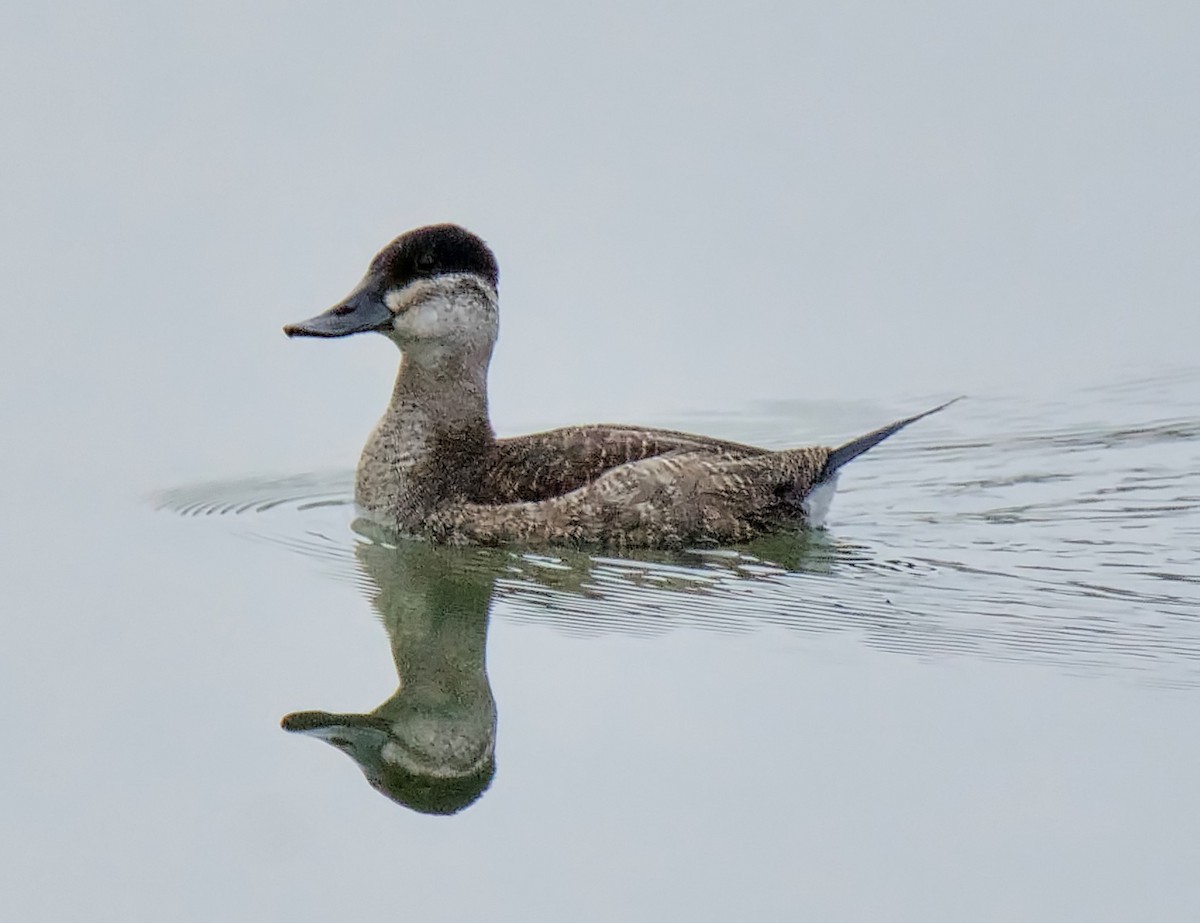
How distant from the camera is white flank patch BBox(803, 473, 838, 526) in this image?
909cm

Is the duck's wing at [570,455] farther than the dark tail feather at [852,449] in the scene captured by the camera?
No

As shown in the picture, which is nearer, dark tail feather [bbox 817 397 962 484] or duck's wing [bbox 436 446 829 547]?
duck's wing [bbox 436 446 829 547]

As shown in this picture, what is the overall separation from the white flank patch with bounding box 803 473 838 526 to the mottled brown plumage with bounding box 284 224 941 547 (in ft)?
0.09

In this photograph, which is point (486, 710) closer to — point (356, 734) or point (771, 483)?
point (356, 734)

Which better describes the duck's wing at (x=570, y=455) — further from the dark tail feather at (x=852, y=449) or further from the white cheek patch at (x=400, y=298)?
the white cheek patch at (x=400, y=298)

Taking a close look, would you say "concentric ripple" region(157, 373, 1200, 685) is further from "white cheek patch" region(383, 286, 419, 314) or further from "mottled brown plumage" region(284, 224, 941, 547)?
"white cheek patch" region(383, 286, 419, 314)

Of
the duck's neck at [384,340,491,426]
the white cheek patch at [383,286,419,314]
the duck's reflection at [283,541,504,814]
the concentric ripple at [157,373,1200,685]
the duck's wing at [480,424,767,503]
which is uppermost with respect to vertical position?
the white cheek patch at [383,286,419,314]

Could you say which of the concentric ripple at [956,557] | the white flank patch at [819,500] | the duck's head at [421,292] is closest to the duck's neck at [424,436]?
the duck's head at [421,292]

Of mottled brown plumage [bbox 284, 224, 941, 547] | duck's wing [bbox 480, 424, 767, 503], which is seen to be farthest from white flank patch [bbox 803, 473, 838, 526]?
duck's wing [bbox 480, 424, 767, 503]

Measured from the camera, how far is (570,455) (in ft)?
29.2

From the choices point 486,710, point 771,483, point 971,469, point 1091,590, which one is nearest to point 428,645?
point 486,710

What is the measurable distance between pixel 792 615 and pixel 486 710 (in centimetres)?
145

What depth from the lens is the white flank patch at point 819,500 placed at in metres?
9.09

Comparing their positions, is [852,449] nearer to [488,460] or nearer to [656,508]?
[656,508]
